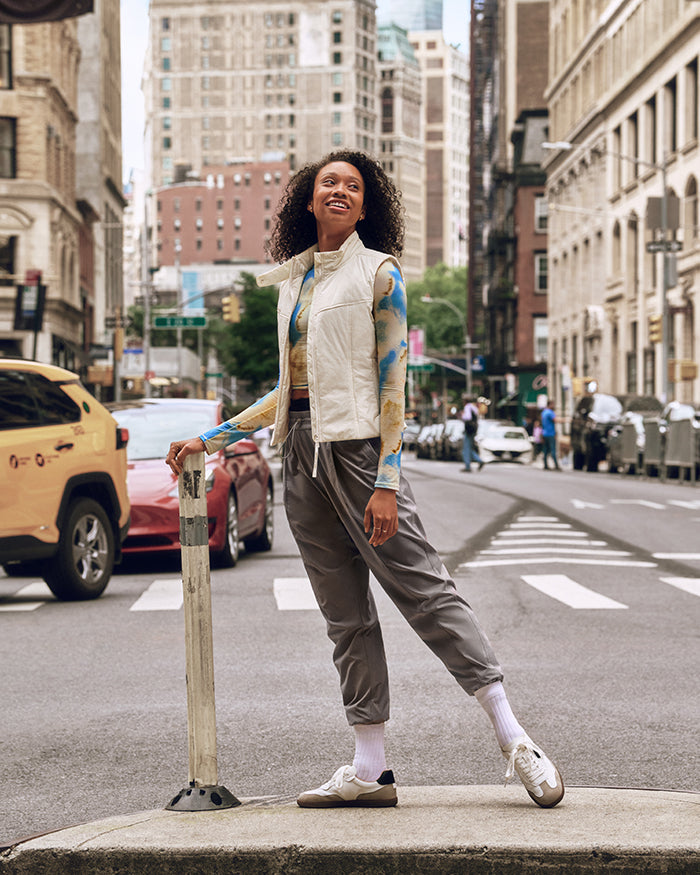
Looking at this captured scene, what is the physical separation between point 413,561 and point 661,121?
57.8 m

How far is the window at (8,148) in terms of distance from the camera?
52031 mm

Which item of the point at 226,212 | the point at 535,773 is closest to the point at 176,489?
the point at 535,773

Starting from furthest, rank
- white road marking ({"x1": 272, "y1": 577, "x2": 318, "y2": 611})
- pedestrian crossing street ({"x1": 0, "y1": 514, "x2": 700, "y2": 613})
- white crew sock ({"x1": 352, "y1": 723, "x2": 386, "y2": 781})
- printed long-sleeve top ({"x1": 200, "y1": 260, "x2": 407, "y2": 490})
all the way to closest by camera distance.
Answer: pedestrian crossing street ({"x1": 0, "y1": 514, "x2": 700, "y2": 613}) < white road marking ({"x1": 272, "y1": 577, "x2": 318, "y2": 611}) < white crew sock ({"x1": 352, "y1": 723, "x2": 386, "y2": 781}) < printed long-sleeve top ({"x1": 200, "y1": 260, "x2": 407, "y2": 490})

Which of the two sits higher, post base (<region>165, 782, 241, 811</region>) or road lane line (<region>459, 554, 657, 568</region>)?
post base (<region>165, 782, 241, 811</region>)

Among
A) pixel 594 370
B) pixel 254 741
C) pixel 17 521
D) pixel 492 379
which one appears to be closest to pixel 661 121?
pixel 594 370

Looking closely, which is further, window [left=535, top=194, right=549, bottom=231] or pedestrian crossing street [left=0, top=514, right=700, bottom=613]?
window [left=535, top=194, right=549, bottom=231]

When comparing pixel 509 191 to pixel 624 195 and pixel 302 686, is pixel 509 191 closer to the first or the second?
pixel 624 195

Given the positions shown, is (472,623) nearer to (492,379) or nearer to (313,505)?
(313,505)

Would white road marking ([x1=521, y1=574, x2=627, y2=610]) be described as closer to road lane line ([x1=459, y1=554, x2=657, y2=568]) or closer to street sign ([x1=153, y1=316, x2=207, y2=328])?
road lane line ([x1=459, y1=554, x2=657, y2=568])

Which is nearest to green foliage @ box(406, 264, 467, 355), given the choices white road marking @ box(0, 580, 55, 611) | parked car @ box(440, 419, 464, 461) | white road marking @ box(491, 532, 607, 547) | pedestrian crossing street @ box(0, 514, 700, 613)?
parked car @ box(440, 419, 464, 461)

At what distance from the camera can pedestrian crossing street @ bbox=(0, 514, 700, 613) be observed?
441 inches

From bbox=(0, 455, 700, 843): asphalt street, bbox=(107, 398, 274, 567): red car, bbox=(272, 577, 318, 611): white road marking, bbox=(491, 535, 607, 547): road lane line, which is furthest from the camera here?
bbox=(491, 535, 607, 547): road lane line

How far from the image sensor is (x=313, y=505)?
457cm

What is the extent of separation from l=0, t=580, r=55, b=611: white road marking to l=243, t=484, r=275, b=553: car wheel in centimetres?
276
